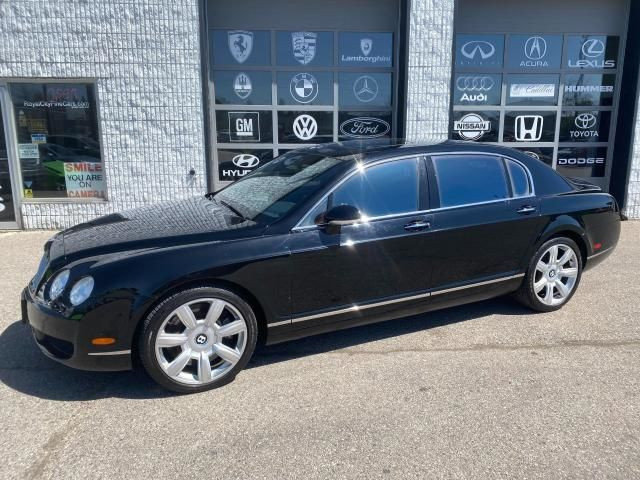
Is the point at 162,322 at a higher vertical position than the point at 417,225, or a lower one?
lower

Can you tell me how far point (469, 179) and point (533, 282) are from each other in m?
1.11

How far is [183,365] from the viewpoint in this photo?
3.13 metres

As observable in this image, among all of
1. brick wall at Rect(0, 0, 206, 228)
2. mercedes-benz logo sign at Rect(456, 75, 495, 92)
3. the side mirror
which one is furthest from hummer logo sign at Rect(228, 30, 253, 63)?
the side mirror

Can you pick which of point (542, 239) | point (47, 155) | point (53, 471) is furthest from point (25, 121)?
point (542, 239)

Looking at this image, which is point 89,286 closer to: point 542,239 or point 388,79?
point 542,239

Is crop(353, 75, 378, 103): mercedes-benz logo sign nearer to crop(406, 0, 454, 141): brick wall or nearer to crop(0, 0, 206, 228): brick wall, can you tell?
crop(406, 0, 454, 141): brick wall

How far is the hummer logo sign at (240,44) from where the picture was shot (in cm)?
796

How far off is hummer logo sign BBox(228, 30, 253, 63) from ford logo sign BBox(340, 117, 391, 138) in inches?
74.9

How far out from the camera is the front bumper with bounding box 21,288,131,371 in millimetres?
2945

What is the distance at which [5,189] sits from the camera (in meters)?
7.75

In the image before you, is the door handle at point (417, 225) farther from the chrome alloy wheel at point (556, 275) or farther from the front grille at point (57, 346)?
the front grille at point (57, 346)

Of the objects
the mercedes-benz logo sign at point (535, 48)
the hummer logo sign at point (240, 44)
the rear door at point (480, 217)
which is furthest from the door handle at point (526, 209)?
the hummer logo sign at point (240, 44)

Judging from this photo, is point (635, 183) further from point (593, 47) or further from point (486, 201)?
point (486, 201)

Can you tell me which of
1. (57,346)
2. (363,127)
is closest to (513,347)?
(57,346)
